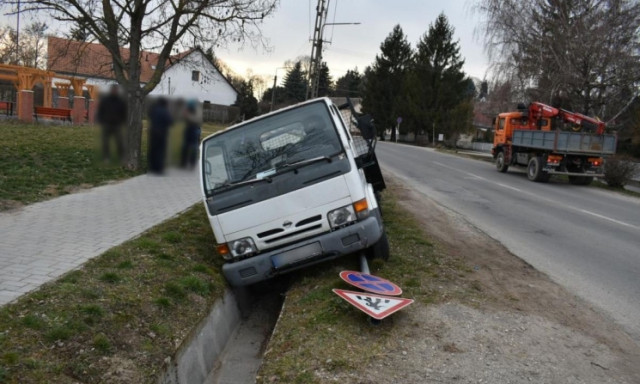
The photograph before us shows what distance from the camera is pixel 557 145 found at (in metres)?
19.3

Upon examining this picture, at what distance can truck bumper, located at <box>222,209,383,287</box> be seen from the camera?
5500 mm

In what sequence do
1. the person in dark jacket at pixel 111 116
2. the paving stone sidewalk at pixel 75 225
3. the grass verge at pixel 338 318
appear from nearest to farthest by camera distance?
the person in dark jacket at pixel 111 116, the grass verge at pixel 338 318, the paving stone sidewalk at pixel 75 225

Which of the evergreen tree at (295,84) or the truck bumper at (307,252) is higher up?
the evergreen tree at (295,84)

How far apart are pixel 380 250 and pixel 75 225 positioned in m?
4.37

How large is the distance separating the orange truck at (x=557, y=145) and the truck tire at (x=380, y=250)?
50.3 ft

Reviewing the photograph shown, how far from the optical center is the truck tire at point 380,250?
6.36 m

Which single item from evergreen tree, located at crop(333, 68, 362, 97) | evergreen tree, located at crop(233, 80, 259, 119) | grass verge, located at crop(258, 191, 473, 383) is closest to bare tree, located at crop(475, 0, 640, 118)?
evergreen tree, located at crop(233, 80, 259, 119)

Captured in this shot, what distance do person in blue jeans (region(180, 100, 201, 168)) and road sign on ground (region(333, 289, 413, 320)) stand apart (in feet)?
7.86

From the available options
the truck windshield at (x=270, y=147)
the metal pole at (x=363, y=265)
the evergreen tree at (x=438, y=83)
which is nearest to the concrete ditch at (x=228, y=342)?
the metal pole at (x=363, y=265)

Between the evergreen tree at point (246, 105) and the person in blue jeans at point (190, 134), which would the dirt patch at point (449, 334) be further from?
the evergreen tree at point (246, 105)

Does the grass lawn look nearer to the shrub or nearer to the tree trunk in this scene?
the tree trunk

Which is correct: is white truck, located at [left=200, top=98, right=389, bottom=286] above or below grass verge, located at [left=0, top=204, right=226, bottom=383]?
above

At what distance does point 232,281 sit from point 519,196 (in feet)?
37.6

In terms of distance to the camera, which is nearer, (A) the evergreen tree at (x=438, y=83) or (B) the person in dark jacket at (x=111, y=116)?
(B) the person in dark jacket at (x=111, y=116)
